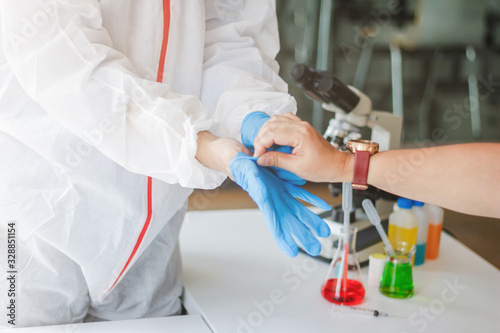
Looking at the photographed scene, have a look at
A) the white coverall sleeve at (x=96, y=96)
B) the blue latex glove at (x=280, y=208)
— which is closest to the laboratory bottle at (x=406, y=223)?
the blue latex glove at (x=280, y=208)

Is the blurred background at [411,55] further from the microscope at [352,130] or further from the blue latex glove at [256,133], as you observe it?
the blue latex glove at [256,133]

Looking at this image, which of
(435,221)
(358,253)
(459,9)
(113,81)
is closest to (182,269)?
(358,253)

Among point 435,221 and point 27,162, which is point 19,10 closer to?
point 27,162

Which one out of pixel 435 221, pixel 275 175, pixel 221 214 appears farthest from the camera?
pixel 221 214

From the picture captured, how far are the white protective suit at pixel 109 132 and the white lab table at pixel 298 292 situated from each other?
0.46 feet

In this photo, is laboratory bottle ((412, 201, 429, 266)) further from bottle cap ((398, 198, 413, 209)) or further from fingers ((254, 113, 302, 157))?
fingers ((254, 113, 302, 157))

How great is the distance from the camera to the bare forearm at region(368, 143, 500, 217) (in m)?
0.95

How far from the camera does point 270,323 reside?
1150mm

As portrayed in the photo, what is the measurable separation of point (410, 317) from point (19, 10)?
101cm

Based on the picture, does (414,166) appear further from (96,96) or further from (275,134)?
(96,96)

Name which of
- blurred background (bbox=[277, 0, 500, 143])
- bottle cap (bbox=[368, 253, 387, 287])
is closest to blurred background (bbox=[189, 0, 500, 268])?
blurred background (bbox=[277, 0, 500, 143])

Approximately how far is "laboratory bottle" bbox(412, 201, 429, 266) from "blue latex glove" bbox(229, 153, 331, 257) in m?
0.63

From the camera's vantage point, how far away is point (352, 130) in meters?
1.59

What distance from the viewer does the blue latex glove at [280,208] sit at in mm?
897
